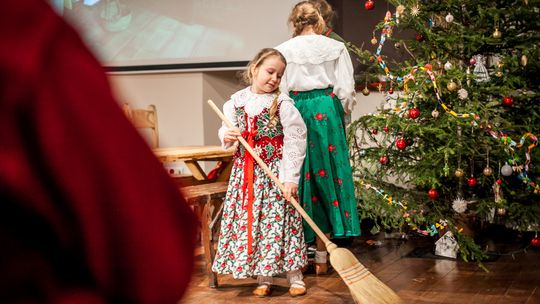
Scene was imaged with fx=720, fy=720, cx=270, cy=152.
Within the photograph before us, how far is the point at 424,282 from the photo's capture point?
140 inches

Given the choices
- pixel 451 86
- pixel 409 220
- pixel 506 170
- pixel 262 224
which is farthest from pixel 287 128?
pixel 506 170

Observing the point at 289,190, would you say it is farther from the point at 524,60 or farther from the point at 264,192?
the point at 524,60

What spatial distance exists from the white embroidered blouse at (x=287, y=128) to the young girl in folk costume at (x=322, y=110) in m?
0.48

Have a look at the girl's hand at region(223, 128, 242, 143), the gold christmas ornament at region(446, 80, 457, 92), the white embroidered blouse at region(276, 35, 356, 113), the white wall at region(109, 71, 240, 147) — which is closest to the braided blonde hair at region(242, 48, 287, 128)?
the girl's hand at region(223, 128, 242, 143)

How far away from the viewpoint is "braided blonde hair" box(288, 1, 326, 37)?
3854 mm

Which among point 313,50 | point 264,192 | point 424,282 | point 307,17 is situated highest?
point 307,17

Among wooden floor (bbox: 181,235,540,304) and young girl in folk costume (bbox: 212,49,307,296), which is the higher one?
young girl in folk costume (bbox: 212,49,307,296)

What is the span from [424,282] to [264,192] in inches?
37.0

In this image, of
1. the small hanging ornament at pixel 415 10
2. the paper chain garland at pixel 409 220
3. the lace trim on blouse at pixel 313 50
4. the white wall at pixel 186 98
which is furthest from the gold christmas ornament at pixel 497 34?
the white wall at pixel 186 98

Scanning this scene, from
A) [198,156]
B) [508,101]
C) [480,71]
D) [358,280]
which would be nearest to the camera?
[358,280]

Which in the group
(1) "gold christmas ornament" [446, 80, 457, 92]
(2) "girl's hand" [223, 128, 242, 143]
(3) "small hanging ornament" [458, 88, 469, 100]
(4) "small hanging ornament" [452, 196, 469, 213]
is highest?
(1) "gold christmas ornament" [446, 80, 457, 92]

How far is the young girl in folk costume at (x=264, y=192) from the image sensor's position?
3.31m

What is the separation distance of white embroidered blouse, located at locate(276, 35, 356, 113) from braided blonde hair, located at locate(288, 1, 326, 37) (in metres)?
0.06

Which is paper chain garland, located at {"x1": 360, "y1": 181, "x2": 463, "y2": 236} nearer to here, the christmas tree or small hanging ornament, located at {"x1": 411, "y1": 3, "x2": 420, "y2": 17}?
the christmas tree
